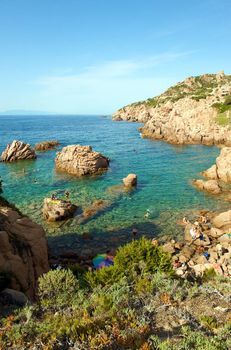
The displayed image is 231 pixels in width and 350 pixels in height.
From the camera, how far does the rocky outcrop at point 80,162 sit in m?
53.8

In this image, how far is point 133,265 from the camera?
15609 millimetres

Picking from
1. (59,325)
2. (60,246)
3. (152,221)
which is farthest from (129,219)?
(59,325)

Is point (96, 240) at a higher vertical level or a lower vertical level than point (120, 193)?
lower

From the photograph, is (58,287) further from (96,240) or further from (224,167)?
(224,167)

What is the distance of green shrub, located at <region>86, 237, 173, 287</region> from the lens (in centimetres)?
1491

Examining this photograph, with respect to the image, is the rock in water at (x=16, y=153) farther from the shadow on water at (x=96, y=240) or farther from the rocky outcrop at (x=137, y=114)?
the rocky outcrop at (x=137, y=114)

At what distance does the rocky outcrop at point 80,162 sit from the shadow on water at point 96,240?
2360 cm

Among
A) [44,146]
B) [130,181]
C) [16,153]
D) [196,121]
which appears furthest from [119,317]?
[196,121]

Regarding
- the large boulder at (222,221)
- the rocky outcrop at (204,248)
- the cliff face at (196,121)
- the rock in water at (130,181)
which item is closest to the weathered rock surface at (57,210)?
the rock in water at (130,181)

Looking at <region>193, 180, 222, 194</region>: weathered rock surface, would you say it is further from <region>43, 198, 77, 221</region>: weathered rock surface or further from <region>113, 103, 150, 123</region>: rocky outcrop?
<region>113, 103, 150, 123</region>: rocky outcrop

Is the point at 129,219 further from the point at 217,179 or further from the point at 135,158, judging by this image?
the point at 135,158

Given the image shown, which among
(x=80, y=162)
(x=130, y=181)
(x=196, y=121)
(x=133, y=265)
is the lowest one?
(x=130, y=181)

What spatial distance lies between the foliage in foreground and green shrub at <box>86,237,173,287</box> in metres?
0.10

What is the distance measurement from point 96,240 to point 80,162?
86.7 ft
